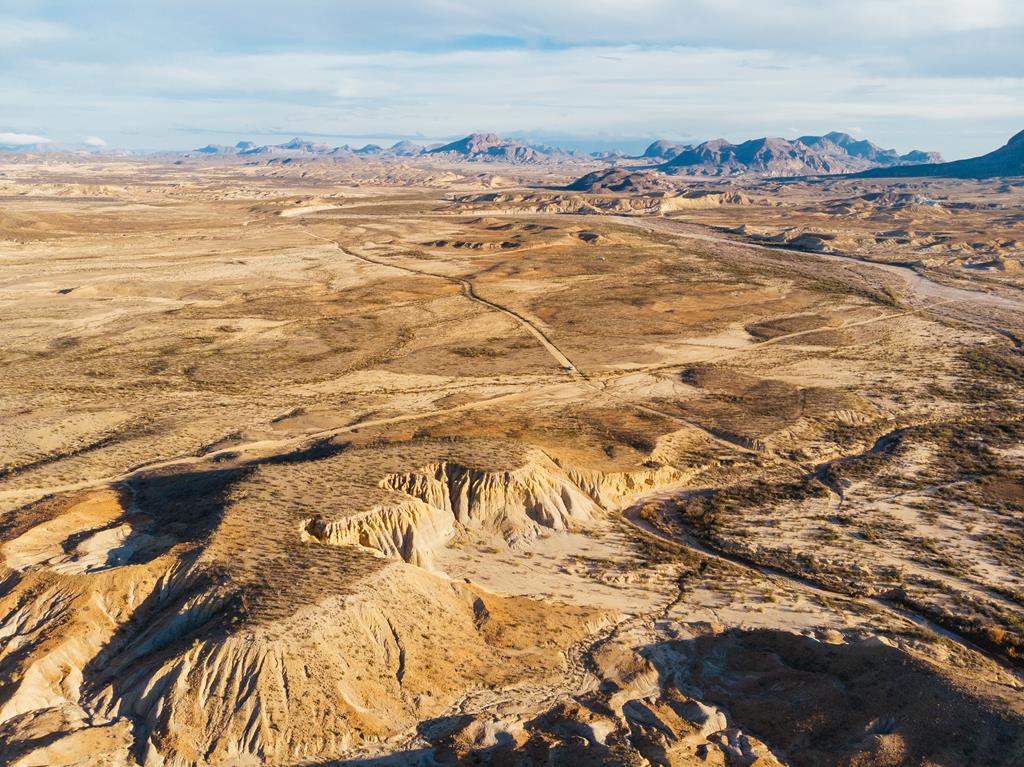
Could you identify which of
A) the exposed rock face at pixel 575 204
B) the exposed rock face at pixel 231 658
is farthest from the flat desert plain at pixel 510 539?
the exposed rock face at pixel 575 204

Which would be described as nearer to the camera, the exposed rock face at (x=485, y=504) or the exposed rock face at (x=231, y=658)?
the exposed rock face at (x=231, y=658)

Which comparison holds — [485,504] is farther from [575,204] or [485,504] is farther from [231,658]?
[575,204]

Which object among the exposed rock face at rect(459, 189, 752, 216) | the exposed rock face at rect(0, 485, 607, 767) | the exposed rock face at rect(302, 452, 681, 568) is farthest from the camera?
the exposed rock face at rect(459, 189, 752, 216)

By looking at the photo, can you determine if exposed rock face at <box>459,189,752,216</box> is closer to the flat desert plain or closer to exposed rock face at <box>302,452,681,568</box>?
the flat desert plain

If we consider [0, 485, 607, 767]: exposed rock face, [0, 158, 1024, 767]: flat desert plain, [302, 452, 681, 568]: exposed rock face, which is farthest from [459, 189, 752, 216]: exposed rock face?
[0, 485, 607, 767]: exposed rock face

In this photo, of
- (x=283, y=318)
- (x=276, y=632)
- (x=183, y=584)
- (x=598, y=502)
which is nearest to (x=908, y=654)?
(x=598, y=502)

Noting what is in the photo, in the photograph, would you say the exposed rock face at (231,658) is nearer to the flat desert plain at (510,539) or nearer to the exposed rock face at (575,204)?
the flat desert plain at (510,539)

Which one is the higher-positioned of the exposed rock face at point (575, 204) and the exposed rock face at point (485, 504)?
the exposed rock face at point (575, 204)

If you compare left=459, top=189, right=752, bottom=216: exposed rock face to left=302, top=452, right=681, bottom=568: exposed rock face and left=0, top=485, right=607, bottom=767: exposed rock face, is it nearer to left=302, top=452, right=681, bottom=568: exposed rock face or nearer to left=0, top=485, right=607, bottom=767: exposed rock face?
left=302, top=452, right=681, bottom=568: exposed rock face

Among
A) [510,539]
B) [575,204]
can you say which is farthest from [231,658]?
[575,204]

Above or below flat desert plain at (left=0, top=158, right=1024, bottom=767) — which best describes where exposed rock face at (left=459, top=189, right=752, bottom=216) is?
above

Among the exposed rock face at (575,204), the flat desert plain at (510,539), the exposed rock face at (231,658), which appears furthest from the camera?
the exposed rock face at (575,204)

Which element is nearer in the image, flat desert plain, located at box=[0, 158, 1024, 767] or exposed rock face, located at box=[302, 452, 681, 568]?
flat desert plain, located at box=[0, 158, 1024, 767]

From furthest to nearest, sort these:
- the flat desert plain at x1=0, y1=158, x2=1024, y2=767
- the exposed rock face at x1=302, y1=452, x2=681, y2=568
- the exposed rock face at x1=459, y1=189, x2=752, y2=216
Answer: the exposed rock face at x1=459, y1=189, x2=752, y2=216 → the exposed rock face at x1=302, y1=452, x2=681, y2=568 → the flat desert plain at x1=0, y1=158, x2=1024, y2=767
